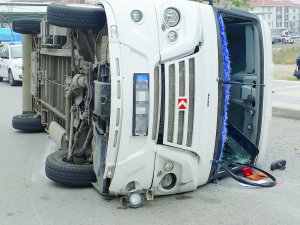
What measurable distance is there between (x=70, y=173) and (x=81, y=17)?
64.9 inches

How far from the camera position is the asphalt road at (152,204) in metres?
4.70

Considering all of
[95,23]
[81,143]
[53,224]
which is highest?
[95,23]

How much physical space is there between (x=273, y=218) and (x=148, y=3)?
2.35 m

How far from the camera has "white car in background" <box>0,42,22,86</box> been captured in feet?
65.2

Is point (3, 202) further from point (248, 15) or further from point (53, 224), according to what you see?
point (248, 15)

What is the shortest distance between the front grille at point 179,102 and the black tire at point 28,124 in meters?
4.84

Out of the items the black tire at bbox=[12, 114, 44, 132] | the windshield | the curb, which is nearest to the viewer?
the black tire at bbox=[12, 114, 44, 132]

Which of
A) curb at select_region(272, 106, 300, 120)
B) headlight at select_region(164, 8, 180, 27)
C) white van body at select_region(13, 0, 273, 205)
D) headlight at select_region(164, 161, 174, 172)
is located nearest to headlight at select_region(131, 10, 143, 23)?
white van body at select_region(13, 0, 273, 205)

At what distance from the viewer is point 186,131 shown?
4.95m

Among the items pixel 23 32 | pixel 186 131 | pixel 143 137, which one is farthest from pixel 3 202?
pixel 23 32

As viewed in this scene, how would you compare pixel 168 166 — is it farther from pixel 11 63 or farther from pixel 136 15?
pixel 11 63

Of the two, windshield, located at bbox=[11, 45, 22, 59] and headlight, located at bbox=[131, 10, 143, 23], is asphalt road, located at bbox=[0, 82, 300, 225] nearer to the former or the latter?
headlight, located at bbox=[131, 10, 143, 23]

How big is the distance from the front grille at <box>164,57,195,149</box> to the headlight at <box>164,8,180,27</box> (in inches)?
15.0

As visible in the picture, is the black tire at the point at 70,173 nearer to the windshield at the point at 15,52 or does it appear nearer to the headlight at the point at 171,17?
the headlight at the point at 171,17
